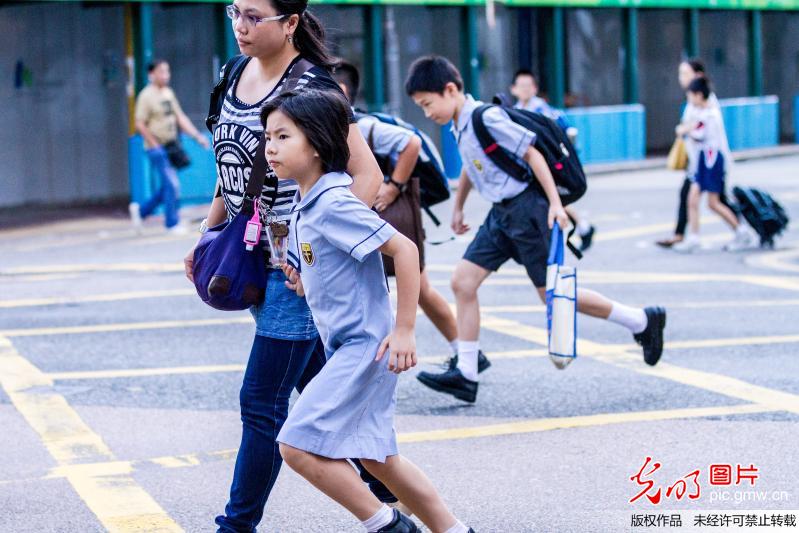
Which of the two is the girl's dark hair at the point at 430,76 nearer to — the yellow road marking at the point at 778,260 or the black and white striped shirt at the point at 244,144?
the black and white striped shirt at the point at 244,144

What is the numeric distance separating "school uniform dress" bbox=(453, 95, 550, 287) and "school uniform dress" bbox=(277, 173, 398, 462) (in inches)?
115

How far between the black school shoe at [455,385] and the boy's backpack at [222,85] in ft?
8.34

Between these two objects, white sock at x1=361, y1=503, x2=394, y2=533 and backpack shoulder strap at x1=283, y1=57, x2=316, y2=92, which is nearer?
white sock at x1=361, y1=503, x2=394, y2=533

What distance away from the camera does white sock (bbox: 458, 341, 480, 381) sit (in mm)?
6957

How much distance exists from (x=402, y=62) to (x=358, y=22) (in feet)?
4.56

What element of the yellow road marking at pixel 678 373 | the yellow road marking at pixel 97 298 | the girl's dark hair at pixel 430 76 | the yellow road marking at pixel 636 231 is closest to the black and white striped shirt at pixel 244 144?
the girl's dark hair at pixel 430 76

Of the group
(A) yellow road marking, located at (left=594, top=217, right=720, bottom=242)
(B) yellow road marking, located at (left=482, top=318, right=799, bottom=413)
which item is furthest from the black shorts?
(A) yellow road marking, located at (left=594, top=217, right=720, bottom=242)

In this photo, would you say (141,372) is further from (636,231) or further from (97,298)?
(636,231)

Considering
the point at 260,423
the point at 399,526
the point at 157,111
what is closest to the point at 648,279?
the point at 157,111

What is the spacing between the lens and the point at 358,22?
78.2ft

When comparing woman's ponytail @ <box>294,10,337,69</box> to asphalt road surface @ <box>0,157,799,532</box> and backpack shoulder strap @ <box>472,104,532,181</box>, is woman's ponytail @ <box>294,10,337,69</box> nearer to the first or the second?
asphalt road surface @ <box>0,157,799,532</box>

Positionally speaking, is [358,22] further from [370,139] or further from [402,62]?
[370,139]

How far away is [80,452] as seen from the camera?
6.23 m

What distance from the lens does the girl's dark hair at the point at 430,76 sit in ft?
22.5
